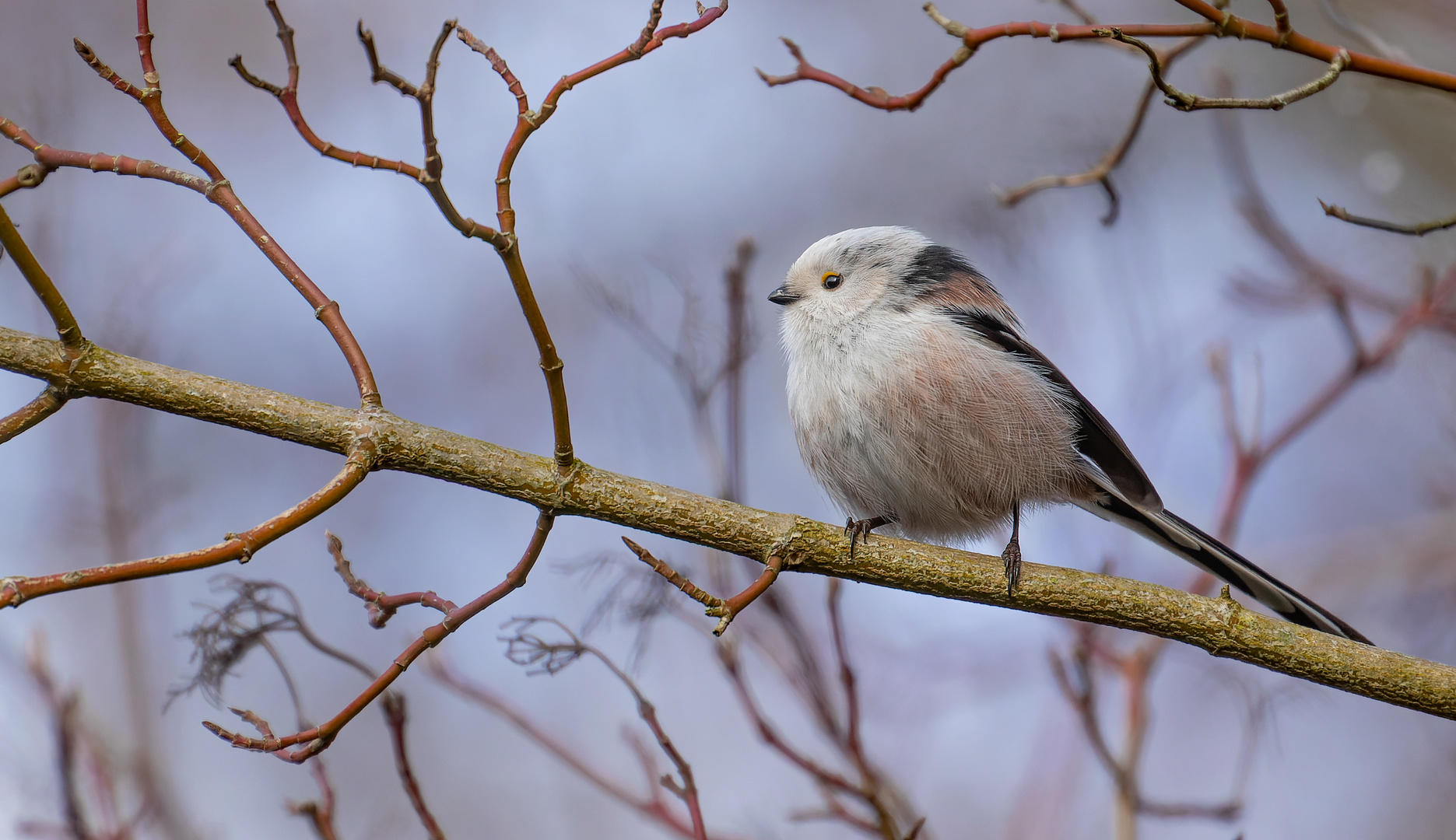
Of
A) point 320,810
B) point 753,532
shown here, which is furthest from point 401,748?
point 753,532

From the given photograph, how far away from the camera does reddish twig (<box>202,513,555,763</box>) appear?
1.83 meters

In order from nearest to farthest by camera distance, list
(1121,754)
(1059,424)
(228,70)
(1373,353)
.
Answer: (1121,754), (1373,353), (1059,424), (228,70)

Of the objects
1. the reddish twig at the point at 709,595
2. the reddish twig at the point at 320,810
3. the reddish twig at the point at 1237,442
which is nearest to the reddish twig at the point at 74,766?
the reddish twig at the point at 320,810

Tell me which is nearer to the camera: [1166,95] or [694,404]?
[1166,95]

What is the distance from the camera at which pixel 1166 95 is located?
2.01 metres

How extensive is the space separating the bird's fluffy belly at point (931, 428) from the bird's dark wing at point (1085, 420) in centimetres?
6

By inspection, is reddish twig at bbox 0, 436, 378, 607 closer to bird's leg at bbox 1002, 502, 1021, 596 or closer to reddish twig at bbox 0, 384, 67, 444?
reddish twig at bbox 0, 384, 67, 444

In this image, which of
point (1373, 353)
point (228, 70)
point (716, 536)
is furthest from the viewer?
point (228, 70)

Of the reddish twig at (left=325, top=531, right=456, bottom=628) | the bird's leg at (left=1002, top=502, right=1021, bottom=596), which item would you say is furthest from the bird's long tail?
the reddish twig at (left=325, top=531, right=456, bottom=628)

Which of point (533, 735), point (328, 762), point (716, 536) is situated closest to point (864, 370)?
point (716, 536)

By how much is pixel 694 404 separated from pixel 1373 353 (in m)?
2.08

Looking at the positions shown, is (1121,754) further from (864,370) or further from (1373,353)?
(1373,353)

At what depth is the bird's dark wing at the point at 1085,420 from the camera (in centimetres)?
336

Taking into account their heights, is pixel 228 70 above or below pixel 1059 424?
above
